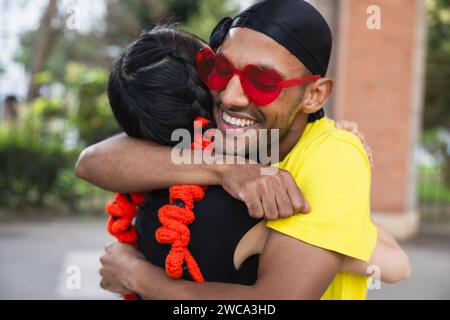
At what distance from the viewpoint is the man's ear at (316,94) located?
1.77 metres

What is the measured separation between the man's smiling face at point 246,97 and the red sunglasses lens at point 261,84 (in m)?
0.02

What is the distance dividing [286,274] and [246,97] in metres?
0.53

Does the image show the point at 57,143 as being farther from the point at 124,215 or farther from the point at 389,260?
the point at 389,260

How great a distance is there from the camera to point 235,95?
172cm

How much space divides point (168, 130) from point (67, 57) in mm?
28866

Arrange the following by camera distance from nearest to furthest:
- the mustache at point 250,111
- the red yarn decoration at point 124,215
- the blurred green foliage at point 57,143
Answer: the mustache at point 250,111 → the red yarn decoration at point 124,215 → the blurred green foliage at point 57,143

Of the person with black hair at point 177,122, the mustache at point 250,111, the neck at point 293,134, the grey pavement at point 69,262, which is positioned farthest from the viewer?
the grey pavement at point 69,262

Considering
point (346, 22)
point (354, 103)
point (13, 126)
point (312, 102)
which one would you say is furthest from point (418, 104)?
point (312, 102)

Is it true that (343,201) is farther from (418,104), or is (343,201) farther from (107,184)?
(418,104)

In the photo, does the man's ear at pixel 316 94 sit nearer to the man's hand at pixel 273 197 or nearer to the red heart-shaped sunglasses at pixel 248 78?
the red heart-shaped sunglasses at pixel 248 78

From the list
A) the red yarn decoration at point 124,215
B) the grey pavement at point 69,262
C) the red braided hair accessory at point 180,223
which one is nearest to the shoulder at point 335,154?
the red braided hair accessory at point 180,223

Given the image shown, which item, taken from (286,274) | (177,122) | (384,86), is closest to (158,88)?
(177,122)

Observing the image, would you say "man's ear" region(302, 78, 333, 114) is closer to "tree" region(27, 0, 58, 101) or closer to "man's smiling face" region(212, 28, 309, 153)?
"man's smiling face" region(212, 28, 309, 153)

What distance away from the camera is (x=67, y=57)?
29125 millimetres
